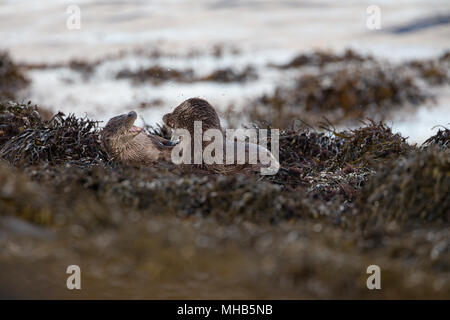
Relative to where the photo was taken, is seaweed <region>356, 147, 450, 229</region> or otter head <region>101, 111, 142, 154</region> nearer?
seaweed <region>356, 147, 450, 229</region>

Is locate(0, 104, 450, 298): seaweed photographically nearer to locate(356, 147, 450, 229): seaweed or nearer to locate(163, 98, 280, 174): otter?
locate(356, 147, 450, 229): seaweed

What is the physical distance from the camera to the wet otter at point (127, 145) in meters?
4.67

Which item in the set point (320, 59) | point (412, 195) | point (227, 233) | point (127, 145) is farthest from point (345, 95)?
point (227, 233)

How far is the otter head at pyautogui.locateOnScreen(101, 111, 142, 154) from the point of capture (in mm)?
4664

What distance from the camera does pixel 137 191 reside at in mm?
3240

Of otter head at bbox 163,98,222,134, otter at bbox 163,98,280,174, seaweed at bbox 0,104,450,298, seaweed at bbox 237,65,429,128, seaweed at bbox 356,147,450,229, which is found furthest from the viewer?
seaweed at bbox 237,65,429,128

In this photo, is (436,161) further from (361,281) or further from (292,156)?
(292,156)

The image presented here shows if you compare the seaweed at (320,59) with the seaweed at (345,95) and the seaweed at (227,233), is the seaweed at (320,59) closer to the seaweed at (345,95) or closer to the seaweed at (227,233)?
the seaweed at (345,95)

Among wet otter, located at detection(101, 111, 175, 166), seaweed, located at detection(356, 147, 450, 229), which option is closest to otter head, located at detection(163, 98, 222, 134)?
→ wet otter, located at detection(101, 111, 175, 166)

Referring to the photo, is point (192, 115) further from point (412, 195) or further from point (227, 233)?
point (227, 233)

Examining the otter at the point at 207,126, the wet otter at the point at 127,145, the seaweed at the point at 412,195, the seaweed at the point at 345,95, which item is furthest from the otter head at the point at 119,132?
the seaweed at the point at 345,95

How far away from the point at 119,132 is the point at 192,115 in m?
0.60
